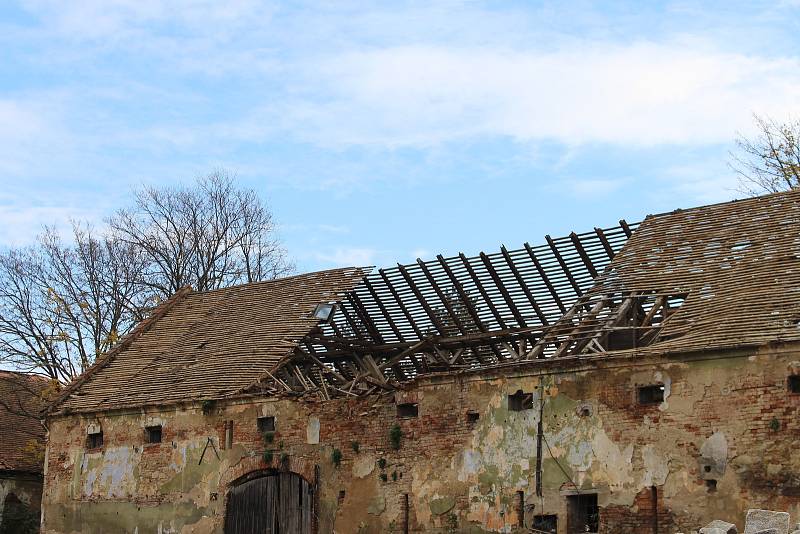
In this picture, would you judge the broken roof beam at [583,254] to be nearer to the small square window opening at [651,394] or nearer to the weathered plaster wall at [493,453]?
the weathered plaster wall at [493,453]

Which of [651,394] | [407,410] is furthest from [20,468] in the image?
[651,394]

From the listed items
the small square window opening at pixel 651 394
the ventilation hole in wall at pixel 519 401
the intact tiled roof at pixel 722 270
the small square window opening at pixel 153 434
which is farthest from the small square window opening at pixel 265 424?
the small square window opening at pixel 651 394

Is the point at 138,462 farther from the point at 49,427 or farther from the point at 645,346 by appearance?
the point at 645,346

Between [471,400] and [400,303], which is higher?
[400,303]

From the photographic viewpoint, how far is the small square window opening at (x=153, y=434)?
24.4 meters

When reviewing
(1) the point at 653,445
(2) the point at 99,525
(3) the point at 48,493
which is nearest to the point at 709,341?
(1) the point at 653,445

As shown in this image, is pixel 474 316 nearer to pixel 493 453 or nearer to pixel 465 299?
pixel 465 299

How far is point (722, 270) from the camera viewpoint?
19.6 metres

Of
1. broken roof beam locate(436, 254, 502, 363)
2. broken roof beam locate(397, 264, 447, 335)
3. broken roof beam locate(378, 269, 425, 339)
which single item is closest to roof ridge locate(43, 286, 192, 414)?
broken roof beam locate(378, 269, 425, 339)

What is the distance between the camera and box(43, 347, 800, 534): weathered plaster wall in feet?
53.7

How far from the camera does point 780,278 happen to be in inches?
720

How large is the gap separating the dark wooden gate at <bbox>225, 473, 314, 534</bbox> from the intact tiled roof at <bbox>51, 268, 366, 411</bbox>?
6.13ft

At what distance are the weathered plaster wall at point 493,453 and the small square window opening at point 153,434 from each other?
4.3 inches

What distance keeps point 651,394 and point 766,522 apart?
3.30m
